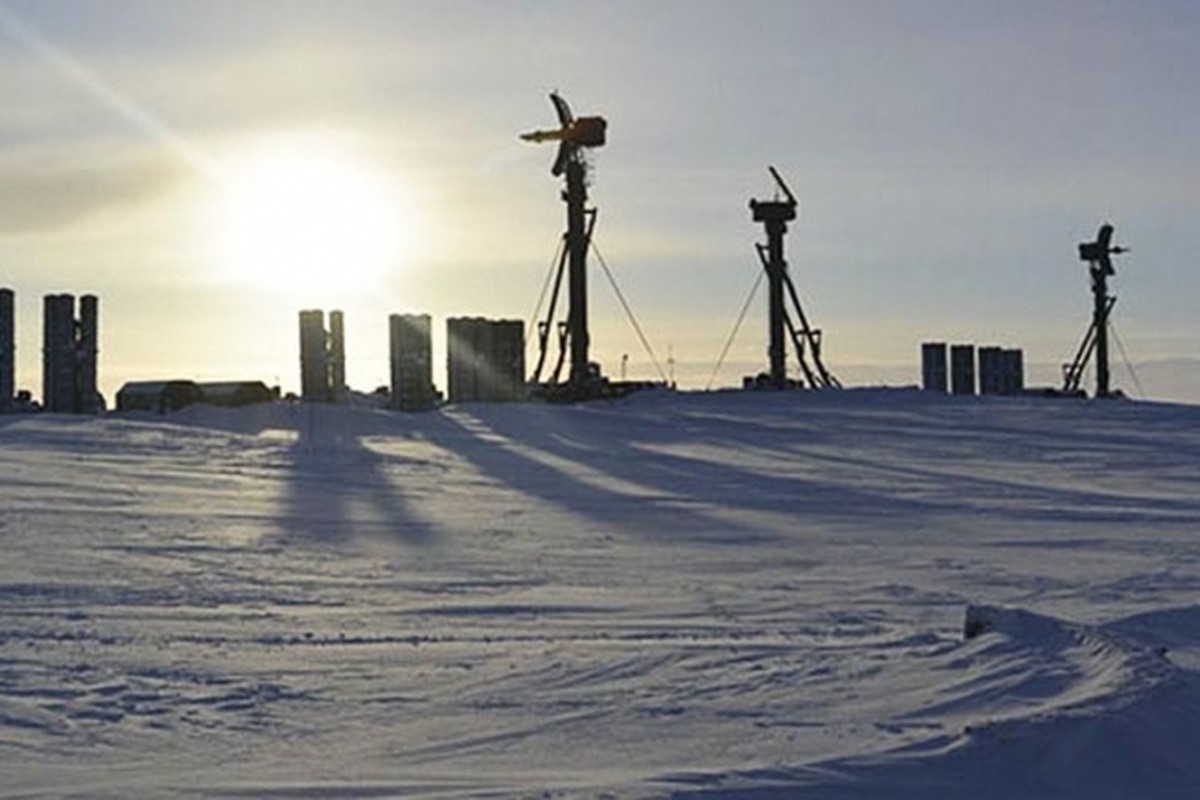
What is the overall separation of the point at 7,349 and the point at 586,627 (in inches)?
1017

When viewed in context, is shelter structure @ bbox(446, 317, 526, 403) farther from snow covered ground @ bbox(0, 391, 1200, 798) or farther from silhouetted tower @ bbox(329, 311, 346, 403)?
snow covered ground @ bbox(0, 391, 1200, 798)

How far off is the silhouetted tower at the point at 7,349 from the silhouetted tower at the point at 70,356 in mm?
560

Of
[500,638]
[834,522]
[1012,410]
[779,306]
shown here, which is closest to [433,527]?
[834,522]

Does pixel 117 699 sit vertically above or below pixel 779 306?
below

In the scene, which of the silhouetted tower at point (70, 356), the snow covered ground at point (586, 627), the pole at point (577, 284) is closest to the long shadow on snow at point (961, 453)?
the snow covered ground at point (586, 627)

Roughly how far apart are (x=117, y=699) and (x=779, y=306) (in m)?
36.8

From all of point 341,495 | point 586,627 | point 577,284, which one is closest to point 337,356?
point 577,284

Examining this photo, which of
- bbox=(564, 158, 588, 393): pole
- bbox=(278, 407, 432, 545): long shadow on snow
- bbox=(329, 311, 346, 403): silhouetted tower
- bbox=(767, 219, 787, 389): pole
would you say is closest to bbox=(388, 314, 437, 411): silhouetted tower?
bbox=(329, 311, 346, 403): silhouetted tower

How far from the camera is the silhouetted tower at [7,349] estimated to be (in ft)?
111

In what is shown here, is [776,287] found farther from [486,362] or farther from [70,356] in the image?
[70,356]

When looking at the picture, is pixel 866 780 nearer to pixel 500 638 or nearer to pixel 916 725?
pixel 916 725

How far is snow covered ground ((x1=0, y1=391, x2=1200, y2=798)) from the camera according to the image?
7.50 meters

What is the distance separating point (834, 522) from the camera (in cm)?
1892

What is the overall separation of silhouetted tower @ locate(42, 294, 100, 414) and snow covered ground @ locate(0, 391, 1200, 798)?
27.2 feet
